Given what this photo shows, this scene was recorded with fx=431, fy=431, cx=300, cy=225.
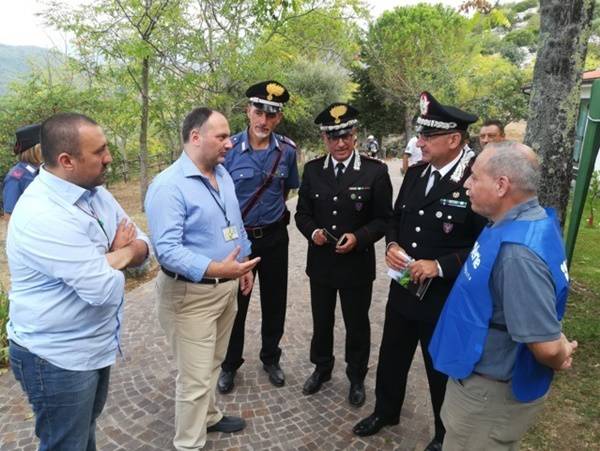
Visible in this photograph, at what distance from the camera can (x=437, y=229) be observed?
2555 millimetres

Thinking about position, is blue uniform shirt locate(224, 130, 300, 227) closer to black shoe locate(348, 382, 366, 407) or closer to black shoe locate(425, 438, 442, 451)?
black shoe locate(348, 382, 366, 407)

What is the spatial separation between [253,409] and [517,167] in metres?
2.60

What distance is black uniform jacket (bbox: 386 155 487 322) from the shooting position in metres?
2.46

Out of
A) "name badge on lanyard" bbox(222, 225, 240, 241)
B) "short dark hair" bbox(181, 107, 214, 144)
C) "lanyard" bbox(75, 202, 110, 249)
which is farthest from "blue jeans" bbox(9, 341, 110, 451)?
"short dark hair" bbox(181, 107, 214, 144)

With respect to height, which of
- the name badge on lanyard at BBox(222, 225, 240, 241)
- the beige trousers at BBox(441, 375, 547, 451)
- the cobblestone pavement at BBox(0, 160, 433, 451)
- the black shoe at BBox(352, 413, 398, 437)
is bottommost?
the cobblestone pavement at BBox(0, 160, 433, 451)

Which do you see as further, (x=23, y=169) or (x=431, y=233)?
(x=23, y=169)

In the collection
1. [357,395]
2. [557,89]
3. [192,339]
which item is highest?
[557,89]

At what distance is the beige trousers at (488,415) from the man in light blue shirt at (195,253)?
1.29 meters

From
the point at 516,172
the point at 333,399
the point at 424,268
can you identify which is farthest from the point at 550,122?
the point at 333,399

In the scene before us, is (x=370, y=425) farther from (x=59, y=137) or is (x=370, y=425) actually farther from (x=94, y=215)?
(x=59, y=137)

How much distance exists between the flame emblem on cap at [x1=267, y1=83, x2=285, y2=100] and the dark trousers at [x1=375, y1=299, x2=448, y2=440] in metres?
1.75

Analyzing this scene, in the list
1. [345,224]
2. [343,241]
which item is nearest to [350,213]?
[345,224]

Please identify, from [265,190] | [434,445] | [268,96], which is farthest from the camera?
[265,190]

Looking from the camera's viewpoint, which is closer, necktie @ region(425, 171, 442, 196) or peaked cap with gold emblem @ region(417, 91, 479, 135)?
peaked cap with gold emblem @ region(417, 91, 479, 135)
